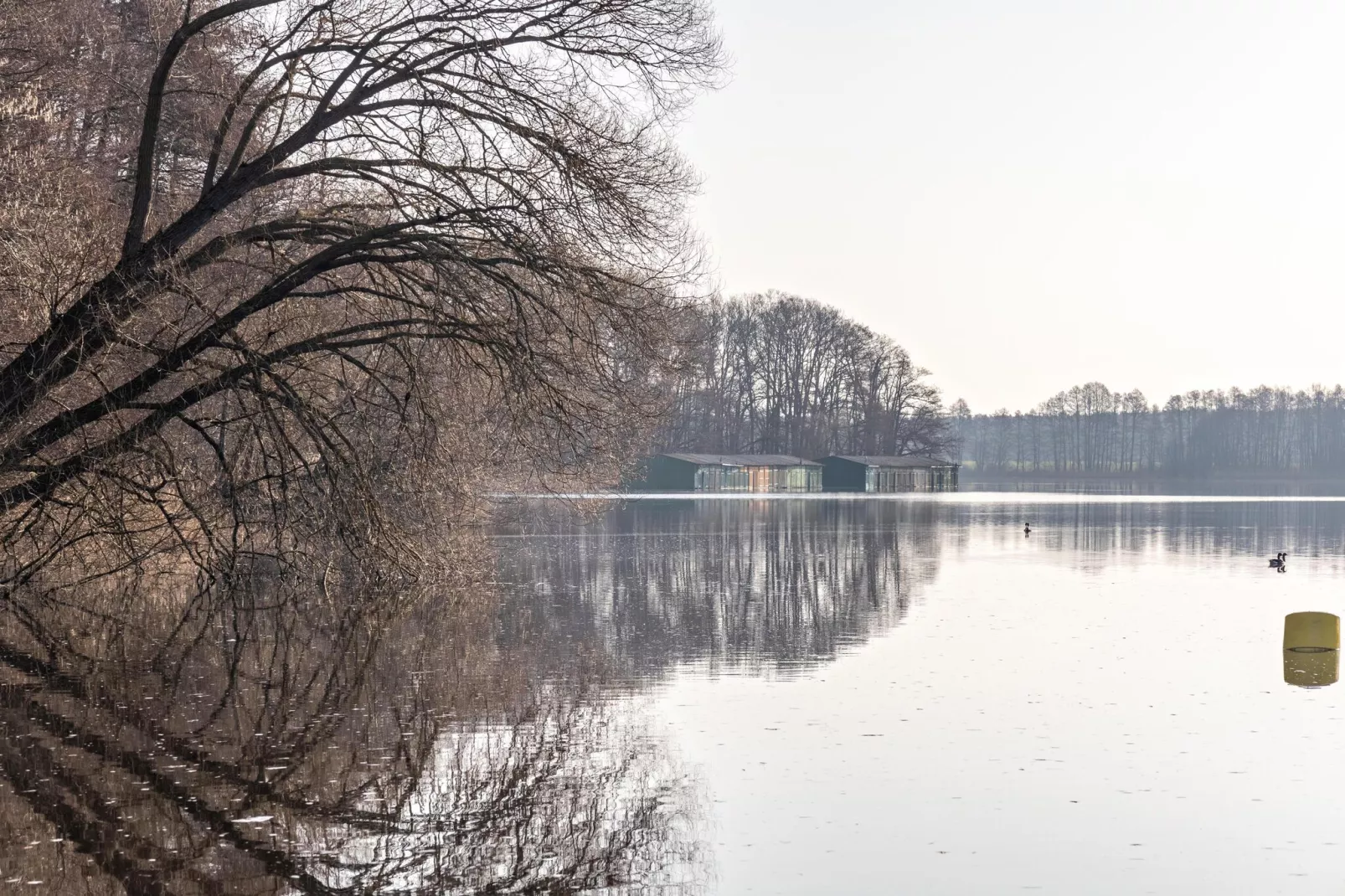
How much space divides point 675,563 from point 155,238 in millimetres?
19602

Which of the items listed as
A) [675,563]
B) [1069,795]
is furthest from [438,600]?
[1069,795]

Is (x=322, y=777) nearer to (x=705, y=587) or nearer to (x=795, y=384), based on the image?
(x=705, y=587)

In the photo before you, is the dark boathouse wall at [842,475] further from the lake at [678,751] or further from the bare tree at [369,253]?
the bare tree at [369,253]

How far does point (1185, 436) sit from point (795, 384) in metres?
89.1

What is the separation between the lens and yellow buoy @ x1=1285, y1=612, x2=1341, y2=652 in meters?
19.5

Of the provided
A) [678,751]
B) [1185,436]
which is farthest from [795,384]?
[678,751]

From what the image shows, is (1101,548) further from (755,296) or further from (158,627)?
(755,296)

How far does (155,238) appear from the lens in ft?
60.9

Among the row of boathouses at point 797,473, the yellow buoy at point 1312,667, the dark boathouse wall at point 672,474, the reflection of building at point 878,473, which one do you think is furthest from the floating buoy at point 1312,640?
the reflection of building at point 878,473

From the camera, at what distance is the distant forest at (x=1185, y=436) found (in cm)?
19275

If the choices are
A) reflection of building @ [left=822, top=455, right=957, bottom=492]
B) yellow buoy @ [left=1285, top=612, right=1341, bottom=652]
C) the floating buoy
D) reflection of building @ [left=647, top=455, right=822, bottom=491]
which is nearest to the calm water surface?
the floating buoy

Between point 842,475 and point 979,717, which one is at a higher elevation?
point 842,475

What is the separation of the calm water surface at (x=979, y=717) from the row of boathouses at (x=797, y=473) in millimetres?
75416

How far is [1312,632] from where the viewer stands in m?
19.6
